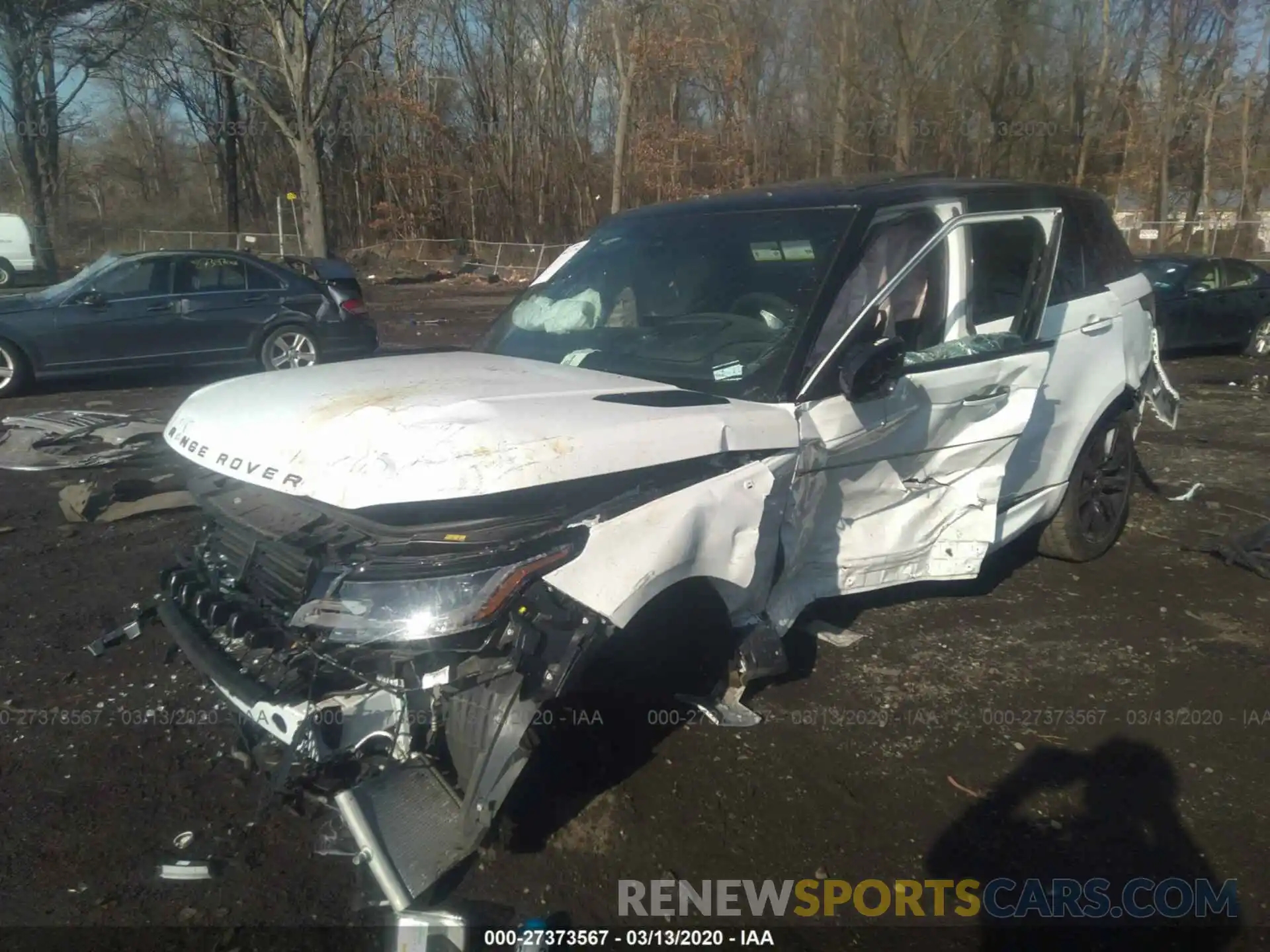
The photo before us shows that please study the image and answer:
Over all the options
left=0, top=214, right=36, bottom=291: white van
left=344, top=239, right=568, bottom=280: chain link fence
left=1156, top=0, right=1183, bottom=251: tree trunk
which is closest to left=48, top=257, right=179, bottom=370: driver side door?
left=0, top=214, right=36, bottom=291: white van

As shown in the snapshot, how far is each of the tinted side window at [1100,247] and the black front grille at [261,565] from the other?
4239 mm

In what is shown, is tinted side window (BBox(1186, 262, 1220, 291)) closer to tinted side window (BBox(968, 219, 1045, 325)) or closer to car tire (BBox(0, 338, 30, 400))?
tinted side window (BBox(968, 219, 1045, 325))

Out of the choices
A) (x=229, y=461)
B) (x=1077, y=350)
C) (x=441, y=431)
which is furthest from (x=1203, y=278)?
(x=229, y=461)

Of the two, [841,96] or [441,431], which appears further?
[841,96]

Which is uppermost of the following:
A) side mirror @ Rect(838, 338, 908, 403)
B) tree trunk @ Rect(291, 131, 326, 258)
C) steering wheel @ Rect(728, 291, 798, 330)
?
tree trunk @ Rect(291, 131, 326, 258)

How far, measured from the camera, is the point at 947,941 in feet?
8.95

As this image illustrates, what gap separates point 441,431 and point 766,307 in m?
1.60

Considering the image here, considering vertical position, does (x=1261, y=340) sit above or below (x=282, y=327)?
below

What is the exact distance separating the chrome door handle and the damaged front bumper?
212 centimetres

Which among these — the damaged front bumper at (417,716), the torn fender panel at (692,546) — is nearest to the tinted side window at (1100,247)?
the torn fender panel at (692,546)

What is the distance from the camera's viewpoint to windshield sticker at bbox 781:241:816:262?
393 centimetres

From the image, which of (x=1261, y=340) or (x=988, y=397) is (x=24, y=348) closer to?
(x=988, y=397)

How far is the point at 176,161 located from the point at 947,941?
2231 inches

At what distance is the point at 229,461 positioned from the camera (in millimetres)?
3121
